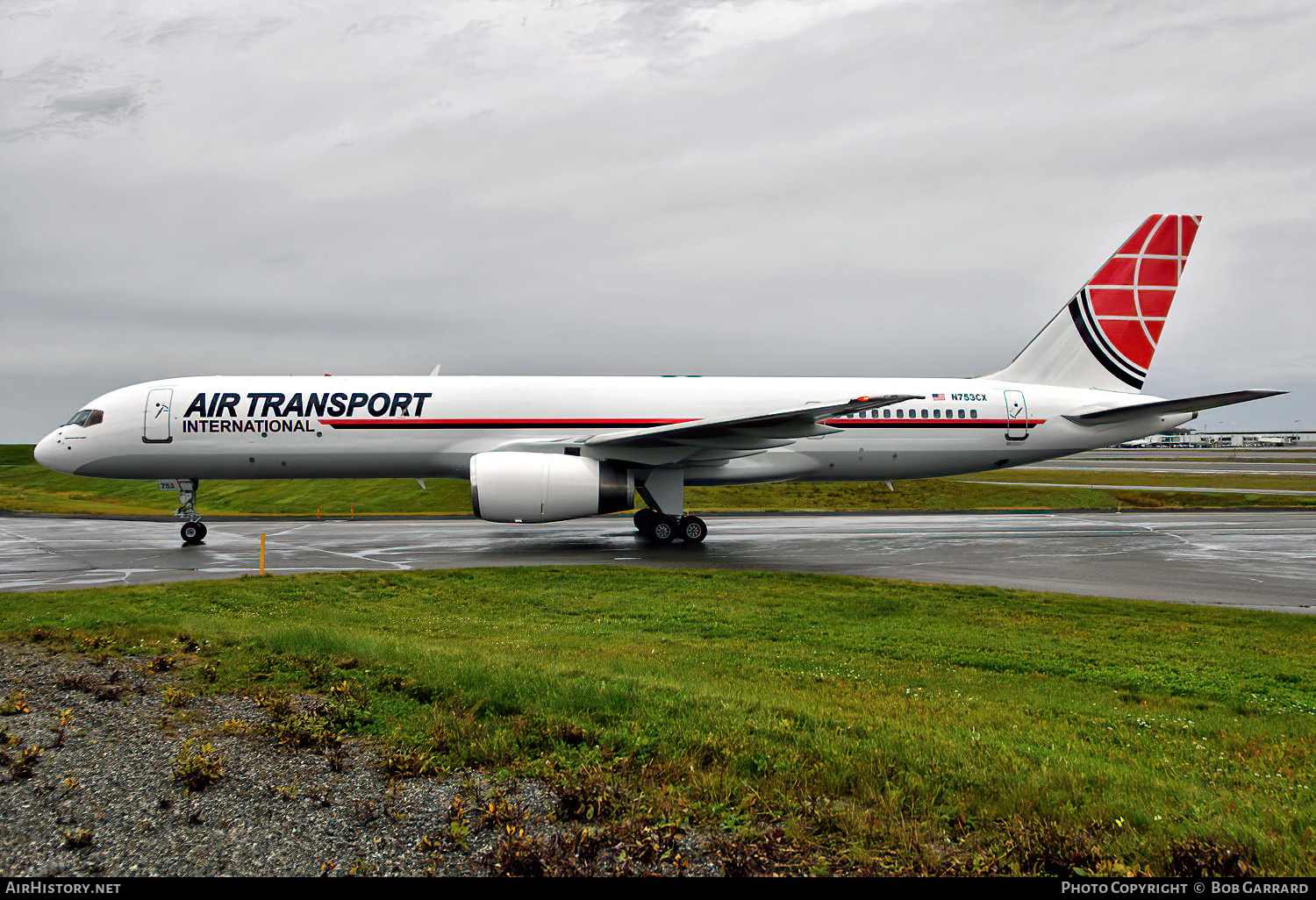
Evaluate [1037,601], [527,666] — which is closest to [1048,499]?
[1037,601]

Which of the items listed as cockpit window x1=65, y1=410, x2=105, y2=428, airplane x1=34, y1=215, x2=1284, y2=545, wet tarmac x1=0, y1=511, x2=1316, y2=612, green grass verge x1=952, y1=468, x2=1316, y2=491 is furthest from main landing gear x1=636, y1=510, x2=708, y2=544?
green grass verge x1=952, y1=468, x2=1316, y2=491

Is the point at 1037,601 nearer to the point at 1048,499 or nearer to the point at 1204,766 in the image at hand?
the point at 1204,766

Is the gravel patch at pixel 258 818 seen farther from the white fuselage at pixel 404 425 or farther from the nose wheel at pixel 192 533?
the nose wheel at pixel 192 533

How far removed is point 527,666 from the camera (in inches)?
259

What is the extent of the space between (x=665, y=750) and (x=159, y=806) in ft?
8.68

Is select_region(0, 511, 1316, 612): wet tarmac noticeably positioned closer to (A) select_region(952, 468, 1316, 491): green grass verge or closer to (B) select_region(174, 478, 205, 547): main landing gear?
(B) select_region(174, 478, 205, 547): main landing gear

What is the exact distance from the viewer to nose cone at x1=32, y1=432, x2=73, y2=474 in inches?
750

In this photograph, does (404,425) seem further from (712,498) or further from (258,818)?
(712,498)

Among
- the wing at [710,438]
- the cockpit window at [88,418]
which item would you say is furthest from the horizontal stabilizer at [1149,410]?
the cockpit window at [88,418]

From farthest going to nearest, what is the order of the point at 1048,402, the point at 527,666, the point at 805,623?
1. the point at 1048,402
2. the point at 805,623
3. the point at 527,666

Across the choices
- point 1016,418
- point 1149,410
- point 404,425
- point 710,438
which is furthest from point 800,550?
point 1149,410

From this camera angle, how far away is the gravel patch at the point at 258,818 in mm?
3271

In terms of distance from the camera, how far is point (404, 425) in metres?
19.0

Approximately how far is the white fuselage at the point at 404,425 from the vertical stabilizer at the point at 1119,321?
211 inches
